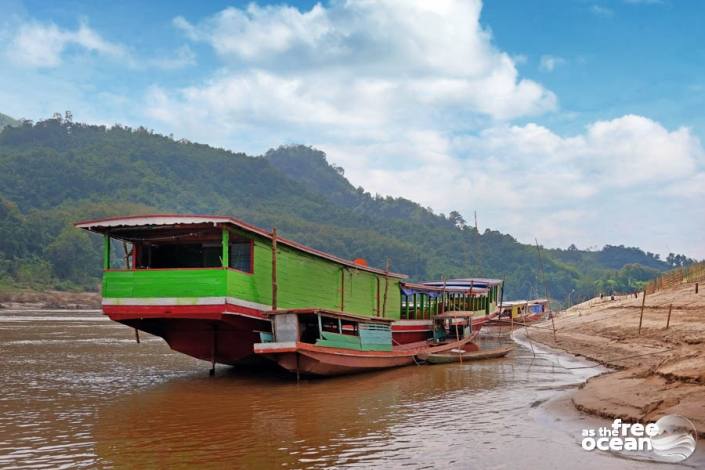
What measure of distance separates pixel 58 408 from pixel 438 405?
7.30 m

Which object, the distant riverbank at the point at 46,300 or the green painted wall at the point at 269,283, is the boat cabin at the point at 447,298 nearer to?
the green painted wall at the point at 269,283

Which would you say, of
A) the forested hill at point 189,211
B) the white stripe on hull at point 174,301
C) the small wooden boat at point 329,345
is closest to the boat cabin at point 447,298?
the small wooden boat at point 329,345

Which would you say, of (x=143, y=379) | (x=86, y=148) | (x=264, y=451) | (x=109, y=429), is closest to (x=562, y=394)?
(x=264, y=451)

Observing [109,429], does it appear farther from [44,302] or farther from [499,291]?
[44,302]

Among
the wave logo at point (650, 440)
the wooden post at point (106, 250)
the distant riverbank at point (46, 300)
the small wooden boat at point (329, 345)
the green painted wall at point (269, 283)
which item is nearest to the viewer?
the wave logo at point (650, 440)

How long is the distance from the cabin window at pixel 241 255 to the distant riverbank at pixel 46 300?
204ft

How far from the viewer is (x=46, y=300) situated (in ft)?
246

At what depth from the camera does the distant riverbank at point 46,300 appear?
2788 inches

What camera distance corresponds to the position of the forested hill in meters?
87.4

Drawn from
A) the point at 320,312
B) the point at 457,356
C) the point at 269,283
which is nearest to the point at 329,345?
the point at 320,312

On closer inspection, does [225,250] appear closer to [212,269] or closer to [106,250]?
[212,269]

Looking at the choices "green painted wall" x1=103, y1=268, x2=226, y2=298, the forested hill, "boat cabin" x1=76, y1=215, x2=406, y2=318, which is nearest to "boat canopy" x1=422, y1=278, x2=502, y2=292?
"boat cabin" x1=76, y1=215, x2=406, y2=318

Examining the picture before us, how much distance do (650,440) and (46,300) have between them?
260 ft

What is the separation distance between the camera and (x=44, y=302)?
74.5 m
